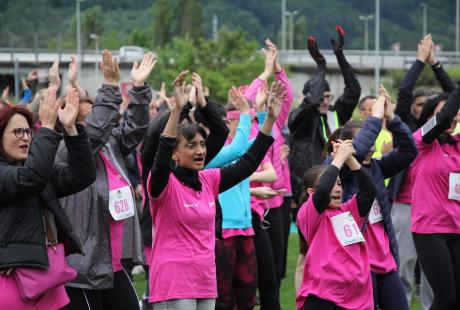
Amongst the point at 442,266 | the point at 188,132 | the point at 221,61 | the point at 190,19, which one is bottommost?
the point at 442,266

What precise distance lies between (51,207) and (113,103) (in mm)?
1271

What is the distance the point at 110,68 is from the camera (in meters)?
6.60

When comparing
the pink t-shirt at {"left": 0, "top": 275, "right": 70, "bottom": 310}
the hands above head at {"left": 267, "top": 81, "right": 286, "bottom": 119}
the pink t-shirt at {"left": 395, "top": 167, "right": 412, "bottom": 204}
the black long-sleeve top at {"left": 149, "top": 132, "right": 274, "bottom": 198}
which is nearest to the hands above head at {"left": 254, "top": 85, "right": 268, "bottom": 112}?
the hands above head at {"left": 267, "top": 81, "right": 286, "bottom": 119}

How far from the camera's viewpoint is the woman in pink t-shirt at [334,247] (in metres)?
6.61

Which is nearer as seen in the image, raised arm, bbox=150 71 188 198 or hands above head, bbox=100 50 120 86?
raised arm, bbox=150 71 188 198

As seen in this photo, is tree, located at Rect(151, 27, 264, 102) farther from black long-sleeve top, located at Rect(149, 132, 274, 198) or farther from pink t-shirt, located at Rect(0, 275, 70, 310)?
pink t-shirt, located at Rect(0, 275, 70, 310)

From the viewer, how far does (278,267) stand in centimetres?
966

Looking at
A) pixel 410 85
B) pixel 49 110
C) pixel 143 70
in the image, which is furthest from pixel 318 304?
pixel 410 85

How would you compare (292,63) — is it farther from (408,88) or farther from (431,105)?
(408,88)

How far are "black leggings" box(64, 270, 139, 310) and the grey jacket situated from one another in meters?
0.08

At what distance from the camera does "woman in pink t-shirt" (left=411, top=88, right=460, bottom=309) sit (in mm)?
8312

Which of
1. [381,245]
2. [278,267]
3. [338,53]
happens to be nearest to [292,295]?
[278,267]

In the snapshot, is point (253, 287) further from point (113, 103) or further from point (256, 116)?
point (113, 103)

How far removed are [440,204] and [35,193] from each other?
4.03m
